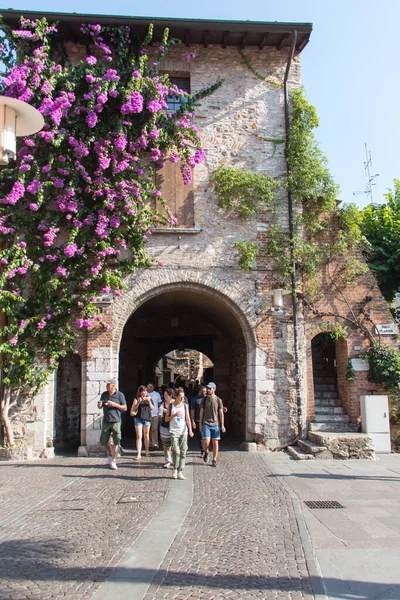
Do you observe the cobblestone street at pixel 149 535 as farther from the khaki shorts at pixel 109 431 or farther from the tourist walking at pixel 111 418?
the khaki shorts at pixel 109 431

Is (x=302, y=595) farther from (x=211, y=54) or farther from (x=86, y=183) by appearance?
(x=211, y=54)

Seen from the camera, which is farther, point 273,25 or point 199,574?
point 273,25

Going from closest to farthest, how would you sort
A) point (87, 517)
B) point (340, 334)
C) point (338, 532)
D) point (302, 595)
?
point (302, 595) → point (338, 532) → point (87, 517) → point (340, 334)

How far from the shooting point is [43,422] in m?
10.9

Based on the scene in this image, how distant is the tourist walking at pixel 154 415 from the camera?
36.1ft

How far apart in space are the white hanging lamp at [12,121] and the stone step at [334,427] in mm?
9016

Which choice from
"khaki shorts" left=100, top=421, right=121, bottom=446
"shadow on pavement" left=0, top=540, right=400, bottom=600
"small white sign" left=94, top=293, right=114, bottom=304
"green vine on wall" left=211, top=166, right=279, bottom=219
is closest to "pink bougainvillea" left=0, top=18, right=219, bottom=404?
"small white sign" left=94, top=293, right=114, bottom=304

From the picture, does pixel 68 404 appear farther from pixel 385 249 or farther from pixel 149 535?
pixel 385 249

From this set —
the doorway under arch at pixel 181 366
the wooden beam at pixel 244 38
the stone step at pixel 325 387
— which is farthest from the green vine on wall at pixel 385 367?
the doorway under arch at pixel 181 366

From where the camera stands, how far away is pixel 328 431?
1135 cm

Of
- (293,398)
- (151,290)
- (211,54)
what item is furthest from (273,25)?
(293,398)

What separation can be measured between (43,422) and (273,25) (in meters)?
10.3

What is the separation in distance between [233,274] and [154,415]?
11.8 ft

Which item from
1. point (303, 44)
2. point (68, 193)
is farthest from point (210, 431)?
point (303, 44)
